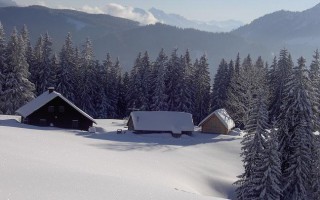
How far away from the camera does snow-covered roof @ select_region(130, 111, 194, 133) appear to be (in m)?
60.5

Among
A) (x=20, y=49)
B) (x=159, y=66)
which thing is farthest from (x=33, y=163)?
(x=159, y=66)

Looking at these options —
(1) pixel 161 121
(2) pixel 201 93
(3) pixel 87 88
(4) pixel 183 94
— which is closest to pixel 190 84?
(4) pixel 183 94

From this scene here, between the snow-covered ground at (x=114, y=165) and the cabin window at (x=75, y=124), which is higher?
the cabin window at (x=75, y=124)

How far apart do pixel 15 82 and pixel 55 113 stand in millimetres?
16396

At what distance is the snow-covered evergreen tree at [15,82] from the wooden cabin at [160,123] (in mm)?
21158

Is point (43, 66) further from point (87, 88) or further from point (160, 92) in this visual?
point (160, 92)

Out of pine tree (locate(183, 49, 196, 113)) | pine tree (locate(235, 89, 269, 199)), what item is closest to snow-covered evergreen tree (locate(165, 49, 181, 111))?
pine tree (locate(183, 49, 196, 113))

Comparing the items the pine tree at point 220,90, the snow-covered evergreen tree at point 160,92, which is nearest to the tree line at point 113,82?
the snow-covered evergreen tree at point 160,92

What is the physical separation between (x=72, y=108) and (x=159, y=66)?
27525 mm

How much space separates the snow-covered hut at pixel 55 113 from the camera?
5878 cm

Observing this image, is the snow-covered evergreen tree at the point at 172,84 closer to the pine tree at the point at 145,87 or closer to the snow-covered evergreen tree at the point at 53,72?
the pine tree at the point at 145,87

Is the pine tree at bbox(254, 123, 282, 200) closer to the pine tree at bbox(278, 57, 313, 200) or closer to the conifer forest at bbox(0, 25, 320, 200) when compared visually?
the conifer forest at bbox(0, 25, 320, 200)

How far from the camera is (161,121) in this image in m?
62.0

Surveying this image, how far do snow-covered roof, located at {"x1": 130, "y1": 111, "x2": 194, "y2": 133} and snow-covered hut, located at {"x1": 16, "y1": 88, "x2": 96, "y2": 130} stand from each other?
6533 millimetres
